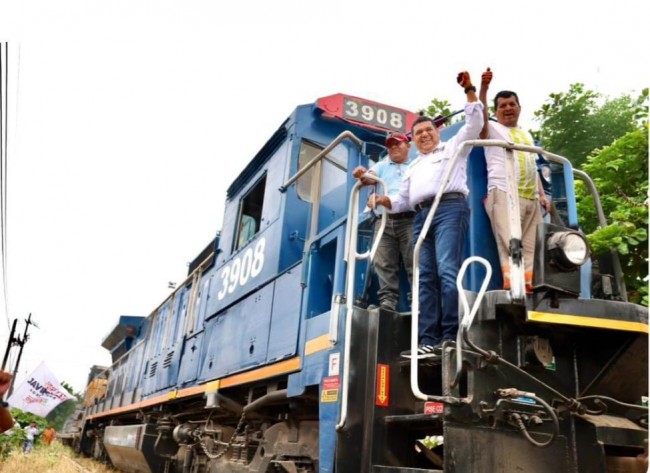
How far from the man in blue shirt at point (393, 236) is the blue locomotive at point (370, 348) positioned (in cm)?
16

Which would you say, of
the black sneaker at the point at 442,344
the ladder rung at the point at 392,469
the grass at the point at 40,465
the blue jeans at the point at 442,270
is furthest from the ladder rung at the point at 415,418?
the grass at the point at 40,465

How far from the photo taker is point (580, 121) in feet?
36.1

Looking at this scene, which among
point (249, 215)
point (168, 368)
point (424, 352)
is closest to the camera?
point (424, 352)

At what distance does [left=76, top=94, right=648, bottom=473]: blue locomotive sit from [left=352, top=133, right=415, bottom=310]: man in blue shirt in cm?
16

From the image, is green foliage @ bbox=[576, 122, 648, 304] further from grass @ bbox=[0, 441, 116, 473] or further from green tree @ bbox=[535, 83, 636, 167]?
grass @ bbox=[0, 441, 116, 473]

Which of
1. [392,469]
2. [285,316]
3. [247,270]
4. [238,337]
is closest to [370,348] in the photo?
[392,469]

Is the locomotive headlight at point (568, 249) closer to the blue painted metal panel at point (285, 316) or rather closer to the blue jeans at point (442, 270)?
the blue jeans at point (442, 270)

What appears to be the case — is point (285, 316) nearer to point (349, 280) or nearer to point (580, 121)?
point (349, 280)

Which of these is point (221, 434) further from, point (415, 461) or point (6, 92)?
point (6, 92)

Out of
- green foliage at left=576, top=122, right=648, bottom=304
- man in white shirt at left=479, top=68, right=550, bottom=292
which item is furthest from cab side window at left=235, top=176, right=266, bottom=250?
green foliage at left=576, top=122, right=648, bottom=304

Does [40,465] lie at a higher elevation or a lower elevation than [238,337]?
lower

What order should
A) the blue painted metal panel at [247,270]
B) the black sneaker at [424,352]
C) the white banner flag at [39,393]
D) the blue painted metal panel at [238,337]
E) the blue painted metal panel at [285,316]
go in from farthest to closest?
the white banner flag at [39,393] → the blue painted metal panel at [247,270] → the blue painted metal panel at [238,337] → the blue painted metal panel at [285,316] → the black sneaker at [424,352]

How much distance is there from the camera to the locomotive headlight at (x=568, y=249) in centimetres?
268

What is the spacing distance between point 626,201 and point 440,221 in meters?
5.80
